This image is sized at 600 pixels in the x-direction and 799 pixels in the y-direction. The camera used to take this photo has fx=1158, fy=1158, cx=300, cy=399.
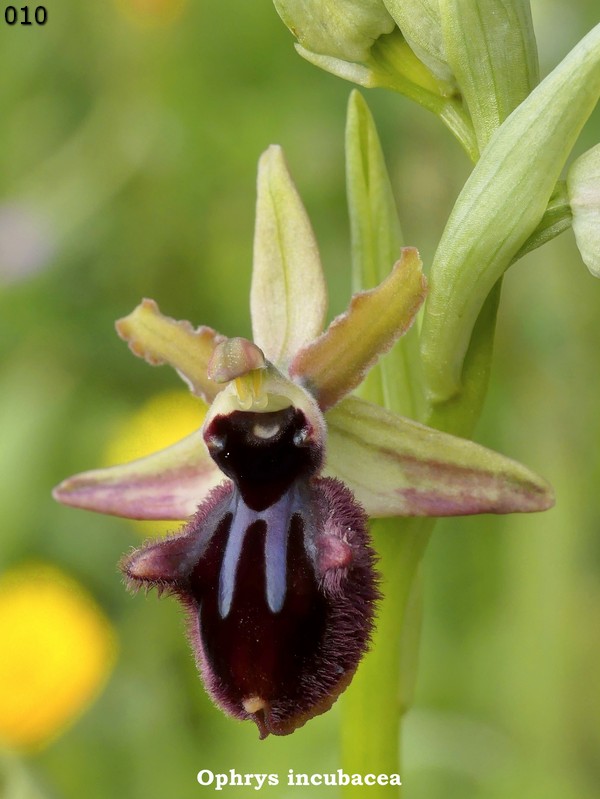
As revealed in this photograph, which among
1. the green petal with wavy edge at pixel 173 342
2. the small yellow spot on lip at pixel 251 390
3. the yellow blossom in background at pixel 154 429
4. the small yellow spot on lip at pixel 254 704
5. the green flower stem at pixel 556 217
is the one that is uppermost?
the green flower stem at pixel 556 217

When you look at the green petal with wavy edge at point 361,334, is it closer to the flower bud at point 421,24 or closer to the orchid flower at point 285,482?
the orchid flower at point 285,482

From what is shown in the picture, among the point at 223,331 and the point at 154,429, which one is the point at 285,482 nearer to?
the point at 154,429

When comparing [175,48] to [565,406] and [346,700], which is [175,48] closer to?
[565,406]

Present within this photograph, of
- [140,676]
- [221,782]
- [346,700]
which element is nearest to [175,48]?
[140,676]

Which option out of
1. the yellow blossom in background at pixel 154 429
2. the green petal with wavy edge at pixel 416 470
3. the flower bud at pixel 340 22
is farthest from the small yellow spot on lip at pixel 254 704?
the yellow blossom in background at pixel 154 429

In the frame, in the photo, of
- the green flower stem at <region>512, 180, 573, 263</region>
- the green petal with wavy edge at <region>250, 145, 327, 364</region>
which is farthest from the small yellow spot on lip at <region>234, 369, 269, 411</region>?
the green flower stem at <region>512, 180, 573, 263</region>

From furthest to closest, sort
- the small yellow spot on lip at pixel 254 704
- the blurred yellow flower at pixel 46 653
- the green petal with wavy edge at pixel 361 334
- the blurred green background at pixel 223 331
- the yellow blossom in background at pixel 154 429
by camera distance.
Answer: the yellow blossom in background at pixel 154 429
the blurred green background at pixel 223 331
the blurred yellow flower at pixel 46 653
the green petal with wavy edge at pixel 361 334
the small yellow spot on lip at pixel 254 704
